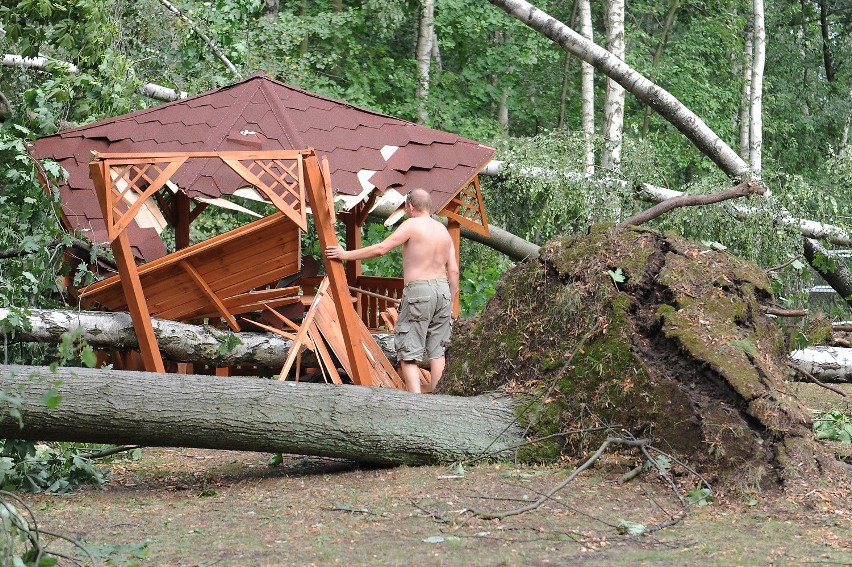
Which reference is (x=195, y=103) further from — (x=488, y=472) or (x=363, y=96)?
(x=363, y=96)

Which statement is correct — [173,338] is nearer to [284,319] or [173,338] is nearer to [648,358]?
[284,319]

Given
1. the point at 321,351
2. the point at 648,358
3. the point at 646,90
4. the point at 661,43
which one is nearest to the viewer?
the point at 648,358

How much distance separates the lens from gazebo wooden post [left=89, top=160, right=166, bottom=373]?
23.8 ft

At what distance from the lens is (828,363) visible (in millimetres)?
8352

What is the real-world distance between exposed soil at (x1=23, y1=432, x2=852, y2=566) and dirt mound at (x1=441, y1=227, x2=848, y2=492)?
0.24 meters

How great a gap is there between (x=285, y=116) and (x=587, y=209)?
372 cm

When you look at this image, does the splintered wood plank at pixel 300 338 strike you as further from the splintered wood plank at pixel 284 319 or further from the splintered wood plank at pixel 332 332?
the splintered wood plank at pixel 284 319

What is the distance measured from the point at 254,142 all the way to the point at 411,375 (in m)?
2.65

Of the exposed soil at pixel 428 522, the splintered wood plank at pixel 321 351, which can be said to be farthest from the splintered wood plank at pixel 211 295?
the exposed soil at pixel 428 522

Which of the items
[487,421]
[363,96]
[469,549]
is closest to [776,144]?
[363,96]

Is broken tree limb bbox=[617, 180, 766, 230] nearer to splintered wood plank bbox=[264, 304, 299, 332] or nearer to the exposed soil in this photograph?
the exposed soil

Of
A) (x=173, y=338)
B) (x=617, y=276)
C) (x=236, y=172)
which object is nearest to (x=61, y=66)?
(x=236, y=172)

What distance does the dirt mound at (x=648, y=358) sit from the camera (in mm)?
5297

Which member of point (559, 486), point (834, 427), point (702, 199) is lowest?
point (834, 427)
